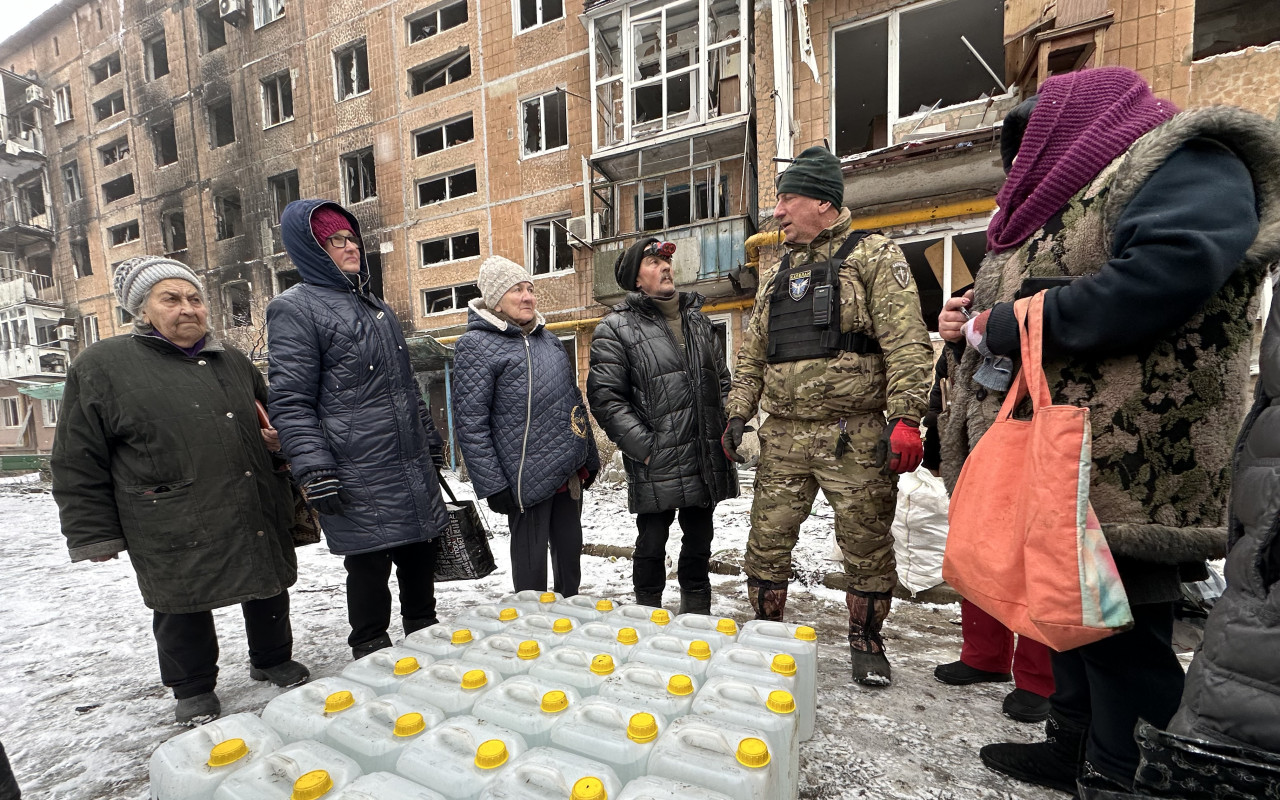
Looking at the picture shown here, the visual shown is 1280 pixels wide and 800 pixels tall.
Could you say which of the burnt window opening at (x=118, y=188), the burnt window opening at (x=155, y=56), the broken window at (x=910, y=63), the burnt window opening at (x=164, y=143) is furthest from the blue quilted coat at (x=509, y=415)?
the burnt window opening at (x=118, y=188)

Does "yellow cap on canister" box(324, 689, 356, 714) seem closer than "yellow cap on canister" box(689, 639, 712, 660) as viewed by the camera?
Yes

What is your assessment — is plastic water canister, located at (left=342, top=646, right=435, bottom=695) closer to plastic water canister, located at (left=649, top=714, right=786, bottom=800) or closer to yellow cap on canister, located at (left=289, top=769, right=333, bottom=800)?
yellow cap on canister, located at (left=289, top=769, right=333, bottom=800)

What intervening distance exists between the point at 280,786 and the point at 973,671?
2.53m

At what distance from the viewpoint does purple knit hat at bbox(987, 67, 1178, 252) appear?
128 cm

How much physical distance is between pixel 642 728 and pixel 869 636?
146 centimetres

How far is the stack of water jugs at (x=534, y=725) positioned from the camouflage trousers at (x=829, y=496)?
1.88 ft

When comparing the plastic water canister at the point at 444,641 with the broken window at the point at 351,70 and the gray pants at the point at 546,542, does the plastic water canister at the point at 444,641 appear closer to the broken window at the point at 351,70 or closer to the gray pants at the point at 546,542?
the gray pants at the point at 546,542

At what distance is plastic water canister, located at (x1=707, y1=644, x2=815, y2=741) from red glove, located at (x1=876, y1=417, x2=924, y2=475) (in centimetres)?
95

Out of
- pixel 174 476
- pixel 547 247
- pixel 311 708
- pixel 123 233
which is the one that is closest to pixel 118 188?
pixel 123 233

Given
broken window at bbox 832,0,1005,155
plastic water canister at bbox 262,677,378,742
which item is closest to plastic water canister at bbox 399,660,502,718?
plastic water canister at bbox 262,677,378,742

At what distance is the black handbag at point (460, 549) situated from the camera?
2566 mm

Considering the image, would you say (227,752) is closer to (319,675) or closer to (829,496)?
(319,675)

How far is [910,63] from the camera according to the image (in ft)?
26.0

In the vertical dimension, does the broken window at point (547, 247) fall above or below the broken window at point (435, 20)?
below
